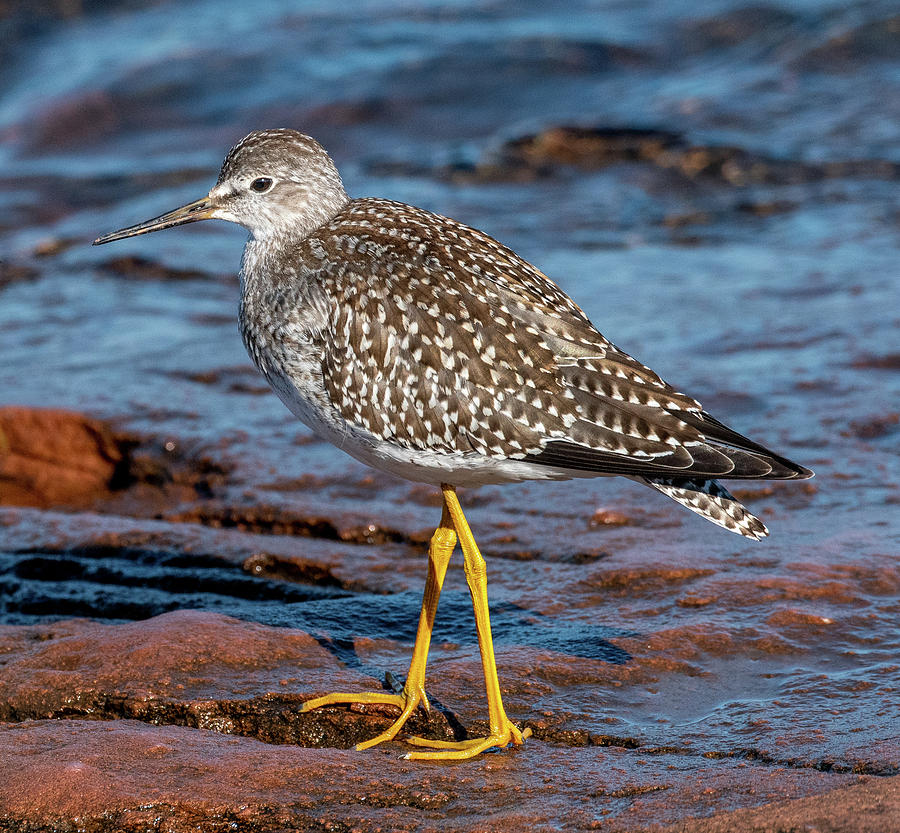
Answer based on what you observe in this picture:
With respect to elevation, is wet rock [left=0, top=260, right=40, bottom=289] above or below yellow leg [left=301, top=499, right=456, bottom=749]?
above

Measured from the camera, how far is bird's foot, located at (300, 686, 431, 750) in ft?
18.2

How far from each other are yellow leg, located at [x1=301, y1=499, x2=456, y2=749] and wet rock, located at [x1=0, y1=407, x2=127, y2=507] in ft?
12.5

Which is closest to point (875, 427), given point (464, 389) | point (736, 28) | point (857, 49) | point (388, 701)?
point (464, 389)

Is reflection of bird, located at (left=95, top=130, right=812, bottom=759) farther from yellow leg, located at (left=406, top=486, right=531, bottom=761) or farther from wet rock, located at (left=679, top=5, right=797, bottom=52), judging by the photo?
wet rock, located at (left=679, top=5, right=797, bottom=52)

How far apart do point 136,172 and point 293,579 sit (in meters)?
12.2

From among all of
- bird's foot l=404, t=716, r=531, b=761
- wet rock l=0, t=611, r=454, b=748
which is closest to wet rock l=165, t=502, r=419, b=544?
wet rock l=0, t=611, r=454, b=748

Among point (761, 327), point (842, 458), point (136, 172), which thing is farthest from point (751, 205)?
point (136, 172)

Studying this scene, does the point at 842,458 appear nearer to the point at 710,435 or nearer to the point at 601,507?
the point at 601,507

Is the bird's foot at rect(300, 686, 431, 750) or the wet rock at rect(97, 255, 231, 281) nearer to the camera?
the bird's foot at rect(300, 686, 431, 750)

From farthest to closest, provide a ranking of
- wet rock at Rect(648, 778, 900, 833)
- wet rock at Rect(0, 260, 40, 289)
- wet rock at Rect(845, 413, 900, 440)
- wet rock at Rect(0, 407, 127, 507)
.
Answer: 1. wet rock at Rect(0, 260, 40, 289)
2. wet rock at Rect(0, 407, 127, 507)
3. wet rock at Rect(845, 413, 900, 440)
4. wet rock at Rect(648, 778, 900, 833)

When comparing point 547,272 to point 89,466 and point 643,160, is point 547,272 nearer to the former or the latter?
point 643,160

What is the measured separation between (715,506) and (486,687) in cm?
136

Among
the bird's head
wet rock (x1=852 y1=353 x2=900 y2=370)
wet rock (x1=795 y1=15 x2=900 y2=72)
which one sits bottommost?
wet rock (x1=852 y1=353 x2=900 y2=370)

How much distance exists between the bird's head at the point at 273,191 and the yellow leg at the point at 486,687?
185 cm
